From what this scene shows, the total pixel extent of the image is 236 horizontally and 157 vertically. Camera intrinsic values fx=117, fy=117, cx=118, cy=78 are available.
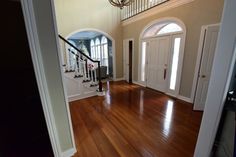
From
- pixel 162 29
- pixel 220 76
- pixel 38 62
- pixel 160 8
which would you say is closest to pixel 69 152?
pixel 38 62

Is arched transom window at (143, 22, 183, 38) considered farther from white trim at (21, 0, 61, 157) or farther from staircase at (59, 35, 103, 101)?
white trim at (21, 0, 61, 157)

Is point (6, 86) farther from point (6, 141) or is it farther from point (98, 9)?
point (98, 9)

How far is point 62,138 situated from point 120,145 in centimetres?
91

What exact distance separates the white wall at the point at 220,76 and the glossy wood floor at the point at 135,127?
34.4 inches

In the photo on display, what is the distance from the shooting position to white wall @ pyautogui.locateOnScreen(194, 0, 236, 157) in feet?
2.90

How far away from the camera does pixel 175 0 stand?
10.9 ft

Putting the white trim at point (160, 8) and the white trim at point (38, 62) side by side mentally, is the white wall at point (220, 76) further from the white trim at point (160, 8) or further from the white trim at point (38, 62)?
the white trim at point (160, 8)

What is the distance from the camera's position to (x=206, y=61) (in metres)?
2.74

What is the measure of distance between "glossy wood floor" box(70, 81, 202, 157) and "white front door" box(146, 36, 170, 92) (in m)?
0.79

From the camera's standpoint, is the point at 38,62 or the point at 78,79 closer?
the point at 38,62

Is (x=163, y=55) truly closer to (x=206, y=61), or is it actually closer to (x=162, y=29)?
(x=162, y=29)

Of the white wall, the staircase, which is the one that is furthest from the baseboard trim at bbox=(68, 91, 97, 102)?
the white wall

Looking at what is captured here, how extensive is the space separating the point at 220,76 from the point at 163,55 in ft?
10.7

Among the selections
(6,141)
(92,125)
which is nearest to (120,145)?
(92,125)
